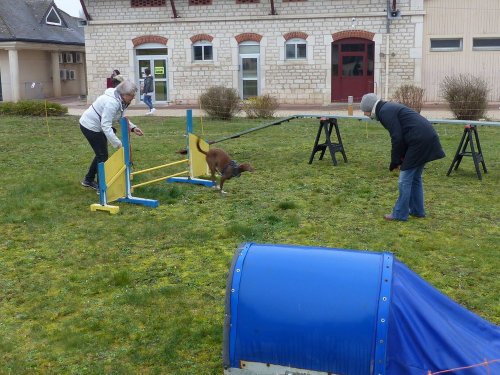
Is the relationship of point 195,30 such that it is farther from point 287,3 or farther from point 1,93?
point 1,93

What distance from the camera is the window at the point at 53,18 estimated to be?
36.5m

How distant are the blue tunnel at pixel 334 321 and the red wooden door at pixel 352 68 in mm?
24104

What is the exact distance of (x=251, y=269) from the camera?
11.7 feet

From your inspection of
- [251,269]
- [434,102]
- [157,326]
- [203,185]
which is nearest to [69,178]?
[203,185]

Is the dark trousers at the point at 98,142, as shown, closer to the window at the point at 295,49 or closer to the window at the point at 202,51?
the window at the point at 295,49

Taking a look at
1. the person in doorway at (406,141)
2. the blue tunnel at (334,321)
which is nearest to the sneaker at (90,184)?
the person in doorway at (406,141)

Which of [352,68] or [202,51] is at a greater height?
[202,51]

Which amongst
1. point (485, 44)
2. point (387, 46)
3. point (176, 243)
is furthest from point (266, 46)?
→ point (176, 243)

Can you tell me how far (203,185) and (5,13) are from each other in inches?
1093

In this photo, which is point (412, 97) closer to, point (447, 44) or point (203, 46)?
point (447, 44)

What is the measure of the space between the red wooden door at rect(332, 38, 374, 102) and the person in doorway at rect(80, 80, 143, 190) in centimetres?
1921

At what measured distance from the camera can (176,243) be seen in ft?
23.0

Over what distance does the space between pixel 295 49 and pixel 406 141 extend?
66.0 ft

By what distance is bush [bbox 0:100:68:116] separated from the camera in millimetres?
21984
